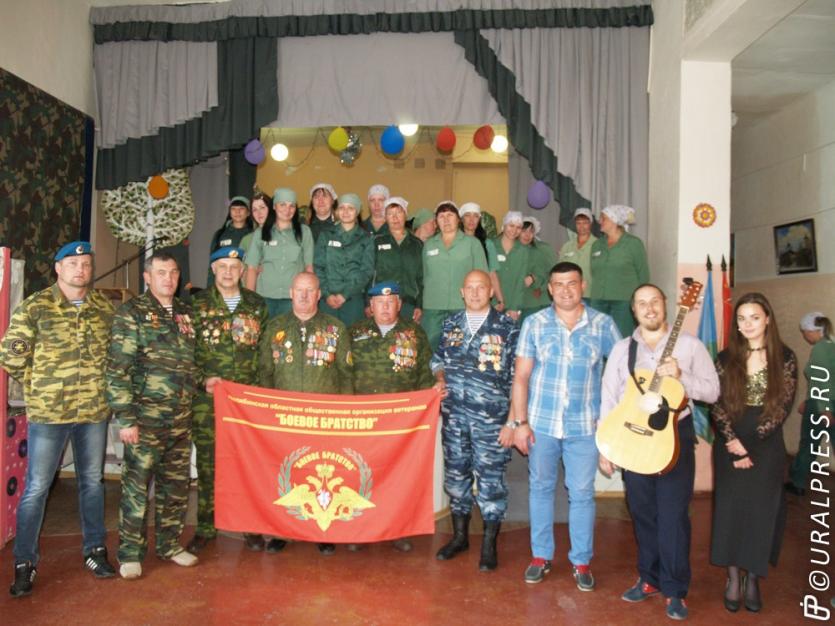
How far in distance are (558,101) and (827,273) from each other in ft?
10.4

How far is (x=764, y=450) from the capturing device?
320cm

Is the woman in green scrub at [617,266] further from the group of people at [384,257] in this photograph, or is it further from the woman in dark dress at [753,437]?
the woman in dark dress at [753,437]

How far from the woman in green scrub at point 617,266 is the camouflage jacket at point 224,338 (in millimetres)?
2959

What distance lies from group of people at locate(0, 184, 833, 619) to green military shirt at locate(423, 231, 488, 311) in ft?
3.57

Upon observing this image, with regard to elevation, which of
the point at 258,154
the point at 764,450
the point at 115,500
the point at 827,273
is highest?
the point at 258,154

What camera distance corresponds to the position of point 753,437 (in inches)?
126

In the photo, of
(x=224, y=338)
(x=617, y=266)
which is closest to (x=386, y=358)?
(x=224, y=338)

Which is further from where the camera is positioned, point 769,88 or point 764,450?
point 769,88

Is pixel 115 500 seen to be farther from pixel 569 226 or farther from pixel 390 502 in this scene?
pixel 569 226

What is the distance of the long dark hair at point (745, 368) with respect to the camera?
124 inches

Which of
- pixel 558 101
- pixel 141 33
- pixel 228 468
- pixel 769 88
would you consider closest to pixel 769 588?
pixel 228 468

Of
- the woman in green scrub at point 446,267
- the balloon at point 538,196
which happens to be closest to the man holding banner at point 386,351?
the woman in green scrub at point 446,267

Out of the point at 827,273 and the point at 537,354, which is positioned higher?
the point at 827,273

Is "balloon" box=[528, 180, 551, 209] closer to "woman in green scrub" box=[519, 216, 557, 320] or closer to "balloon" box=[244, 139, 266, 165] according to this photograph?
"woman in green scrub" box=[519, 216, 557, 320]
